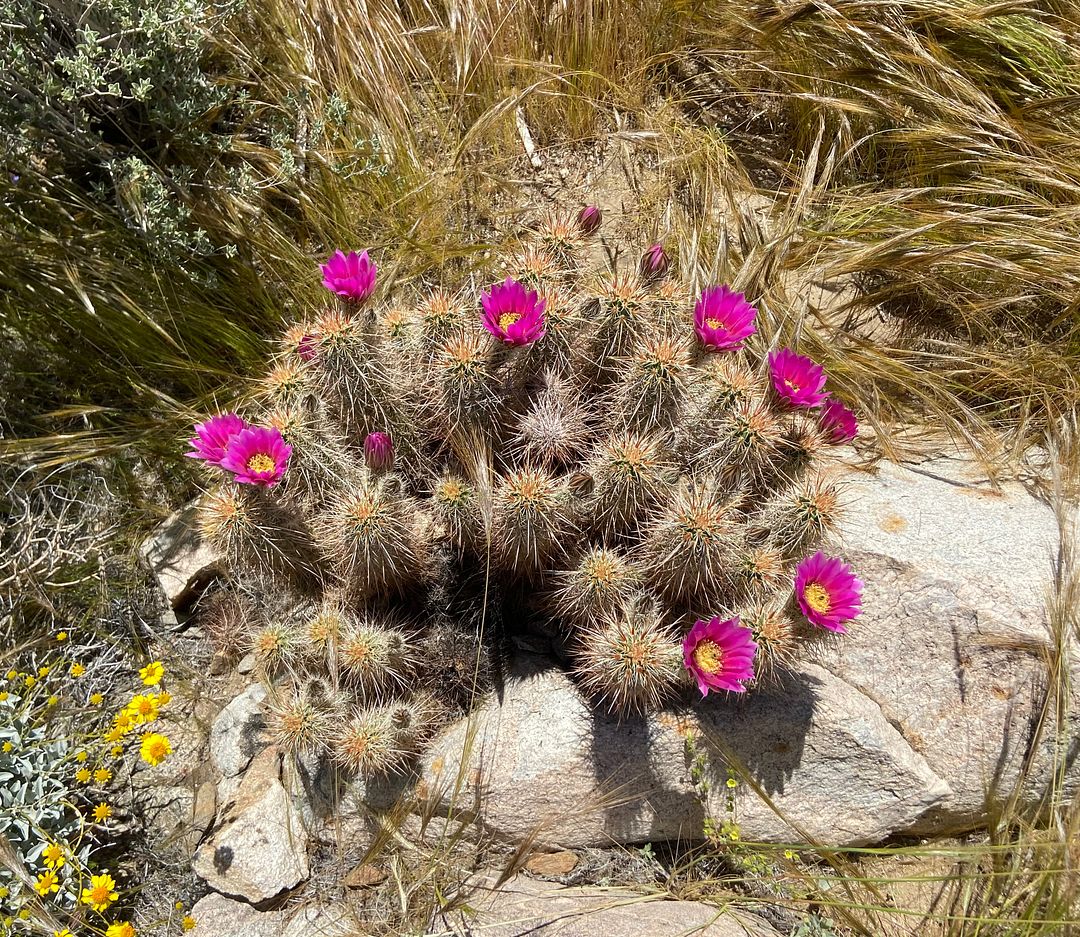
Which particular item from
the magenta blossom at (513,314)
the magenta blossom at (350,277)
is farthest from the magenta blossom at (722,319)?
the magenta blossom at (350,277)

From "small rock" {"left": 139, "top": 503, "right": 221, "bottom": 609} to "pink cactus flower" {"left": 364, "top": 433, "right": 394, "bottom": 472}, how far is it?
111 centimetres

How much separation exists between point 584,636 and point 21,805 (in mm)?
2096

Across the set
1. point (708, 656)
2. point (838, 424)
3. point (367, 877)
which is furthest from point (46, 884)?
point (838, 424)

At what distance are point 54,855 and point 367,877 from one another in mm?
1057

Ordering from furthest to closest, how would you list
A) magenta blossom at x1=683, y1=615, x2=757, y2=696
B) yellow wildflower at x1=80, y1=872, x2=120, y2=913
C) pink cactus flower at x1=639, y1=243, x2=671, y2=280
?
pink cactus flower at x1=639, y1=243, x2=671, y2=280 → yellow wildflower at x1=80, y1=872, x2=120, y2=913 → magenta blossom at x1=683, y1=615, x2=757, y2=696

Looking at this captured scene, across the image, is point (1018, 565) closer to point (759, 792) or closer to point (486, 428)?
point (759, 792)

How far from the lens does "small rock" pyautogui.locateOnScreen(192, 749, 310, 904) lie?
268 cm

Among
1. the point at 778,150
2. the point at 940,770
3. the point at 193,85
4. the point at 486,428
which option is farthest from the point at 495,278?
the point at 940,770

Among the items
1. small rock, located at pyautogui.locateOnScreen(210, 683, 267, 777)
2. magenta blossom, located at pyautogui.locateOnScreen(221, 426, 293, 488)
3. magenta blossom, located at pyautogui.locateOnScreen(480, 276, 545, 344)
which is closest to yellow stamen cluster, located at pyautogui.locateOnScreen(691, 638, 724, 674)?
magenta blossom, located at pyautogui.locateOnScreen(480, 276, 545, 344)

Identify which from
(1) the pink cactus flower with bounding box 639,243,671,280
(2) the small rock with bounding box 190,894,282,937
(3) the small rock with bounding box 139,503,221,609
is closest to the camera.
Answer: (2) the small rock with bounding box 190,894,282,937

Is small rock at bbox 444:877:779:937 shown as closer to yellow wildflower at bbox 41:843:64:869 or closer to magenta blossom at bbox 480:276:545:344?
yellow wildflower at bbox 41:843:64:869

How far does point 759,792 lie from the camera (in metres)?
2.43

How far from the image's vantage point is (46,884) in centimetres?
250

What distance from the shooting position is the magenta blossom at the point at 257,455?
2.27 metres
